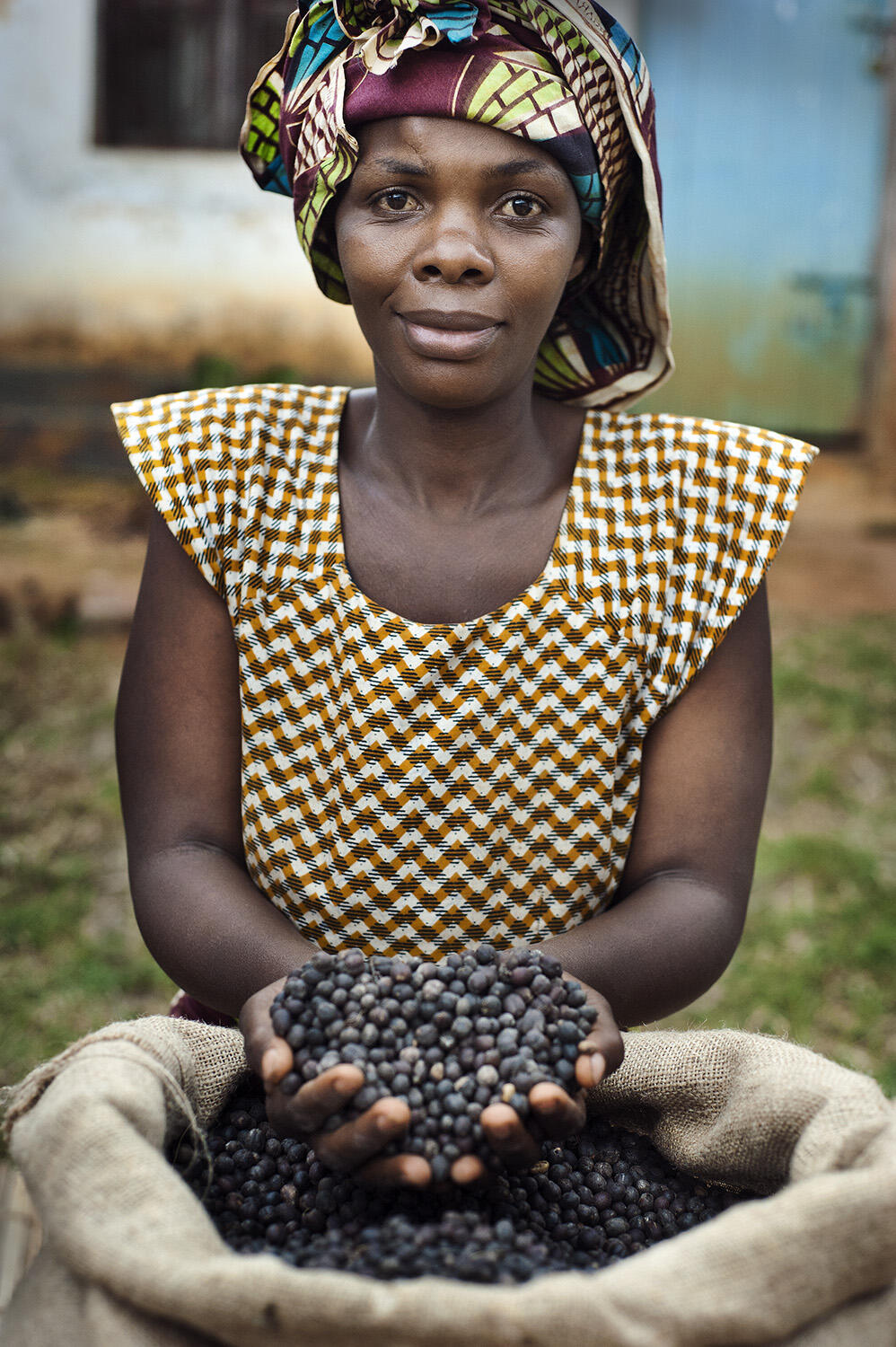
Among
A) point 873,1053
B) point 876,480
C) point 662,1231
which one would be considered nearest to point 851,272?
point 876,480

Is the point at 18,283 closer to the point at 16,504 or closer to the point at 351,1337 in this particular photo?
the point at 16,504

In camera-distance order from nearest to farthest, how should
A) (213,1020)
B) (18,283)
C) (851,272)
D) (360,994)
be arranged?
1. (360,994)
2. (213,1020)
3. (18,283)
4. (851,272)

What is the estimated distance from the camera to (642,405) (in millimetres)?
5664

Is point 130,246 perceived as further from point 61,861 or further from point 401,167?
point 401,167

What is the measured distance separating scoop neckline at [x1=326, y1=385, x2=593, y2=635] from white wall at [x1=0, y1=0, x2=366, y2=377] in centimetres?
386

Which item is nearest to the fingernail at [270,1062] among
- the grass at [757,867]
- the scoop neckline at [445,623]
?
the scoop neckline at [445,623]

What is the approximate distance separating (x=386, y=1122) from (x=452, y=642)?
62cm

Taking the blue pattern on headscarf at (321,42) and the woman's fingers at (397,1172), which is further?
the blue pattern on headscarf at (321,42)

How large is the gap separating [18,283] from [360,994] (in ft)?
15.8

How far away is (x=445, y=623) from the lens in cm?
171

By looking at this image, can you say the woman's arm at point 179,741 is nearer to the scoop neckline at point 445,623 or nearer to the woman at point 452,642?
the woman at point 452,642

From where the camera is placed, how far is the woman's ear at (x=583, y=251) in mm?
1726

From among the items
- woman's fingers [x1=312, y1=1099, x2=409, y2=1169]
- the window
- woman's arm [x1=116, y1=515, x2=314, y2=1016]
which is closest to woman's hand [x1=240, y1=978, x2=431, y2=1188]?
woman's fingers [x1=312, y1=1099, x2=409, y2=1169]

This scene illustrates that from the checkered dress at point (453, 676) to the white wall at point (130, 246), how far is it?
391cm
